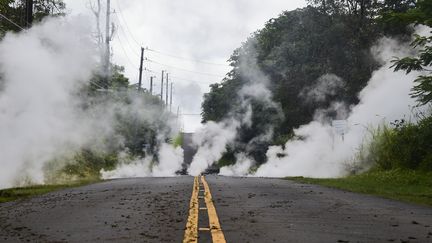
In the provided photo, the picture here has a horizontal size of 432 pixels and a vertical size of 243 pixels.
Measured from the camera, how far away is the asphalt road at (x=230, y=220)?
600 centimetres

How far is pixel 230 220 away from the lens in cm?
730

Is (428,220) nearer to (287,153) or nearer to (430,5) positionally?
(430,5)

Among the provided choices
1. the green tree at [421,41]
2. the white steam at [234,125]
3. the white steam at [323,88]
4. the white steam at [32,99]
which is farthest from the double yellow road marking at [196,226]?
the white steam at [234,125]

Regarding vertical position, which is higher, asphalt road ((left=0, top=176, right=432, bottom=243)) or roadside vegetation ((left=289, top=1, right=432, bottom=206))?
roadside vegetation ((left=289, top=1, right=432, bottom=206))

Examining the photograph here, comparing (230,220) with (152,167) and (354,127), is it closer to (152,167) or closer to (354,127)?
(354,127)

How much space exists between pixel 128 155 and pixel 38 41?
29750mm

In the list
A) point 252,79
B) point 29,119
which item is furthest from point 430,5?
point 252,79

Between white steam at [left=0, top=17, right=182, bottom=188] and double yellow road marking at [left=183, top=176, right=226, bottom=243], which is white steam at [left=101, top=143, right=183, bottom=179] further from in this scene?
double yellow road marking at [left=183, top=176, right=226, bottom=243]

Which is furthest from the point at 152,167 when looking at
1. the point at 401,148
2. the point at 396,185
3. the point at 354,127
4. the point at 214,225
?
the point at 214,225

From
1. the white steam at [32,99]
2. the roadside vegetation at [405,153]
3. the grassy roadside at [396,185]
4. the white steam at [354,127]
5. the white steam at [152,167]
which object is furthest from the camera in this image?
the white steam at [152,167]

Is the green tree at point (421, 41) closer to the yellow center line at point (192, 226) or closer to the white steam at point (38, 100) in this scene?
the yellow center line at point (192, 226)

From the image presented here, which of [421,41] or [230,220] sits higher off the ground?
[421,41]

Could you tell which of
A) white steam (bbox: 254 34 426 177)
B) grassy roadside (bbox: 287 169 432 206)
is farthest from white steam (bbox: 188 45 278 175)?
grassy roadside (bbox: 287 169 432 206)

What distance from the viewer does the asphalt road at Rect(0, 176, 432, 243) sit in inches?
236
